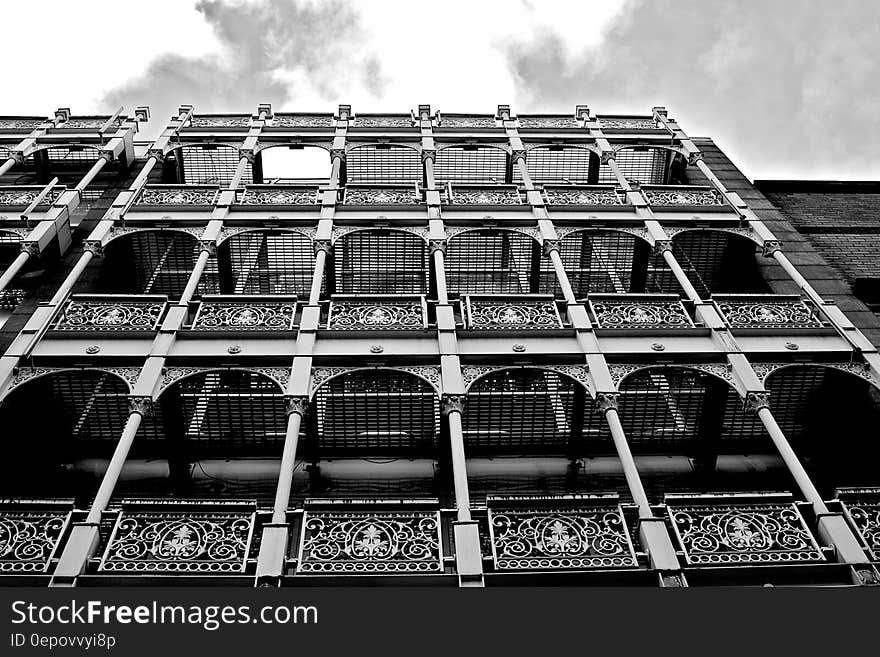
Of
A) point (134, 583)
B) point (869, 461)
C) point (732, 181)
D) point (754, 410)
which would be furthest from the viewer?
point (732, 181)

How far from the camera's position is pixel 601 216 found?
68.6 ft

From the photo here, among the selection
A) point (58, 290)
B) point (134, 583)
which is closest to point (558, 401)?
point (134, 583)

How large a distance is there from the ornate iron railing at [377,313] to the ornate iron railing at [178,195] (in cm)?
610

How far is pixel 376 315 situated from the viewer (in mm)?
17125

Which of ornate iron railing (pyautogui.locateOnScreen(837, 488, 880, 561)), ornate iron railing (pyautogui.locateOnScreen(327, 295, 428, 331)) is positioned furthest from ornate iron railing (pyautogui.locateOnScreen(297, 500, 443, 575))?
ornate iron railing (pyautogui.locateOnScreen(837, 488, 880, 561))

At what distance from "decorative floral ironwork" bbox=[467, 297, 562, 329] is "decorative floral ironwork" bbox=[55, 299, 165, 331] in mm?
6566

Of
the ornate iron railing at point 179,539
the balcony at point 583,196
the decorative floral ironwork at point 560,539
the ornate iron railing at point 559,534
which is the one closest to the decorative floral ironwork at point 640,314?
the balcony at point 583,196

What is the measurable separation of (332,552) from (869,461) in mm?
11296

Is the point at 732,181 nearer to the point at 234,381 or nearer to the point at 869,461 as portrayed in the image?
the point at 869,461

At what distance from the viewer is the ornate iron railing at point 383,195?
21.3 meters

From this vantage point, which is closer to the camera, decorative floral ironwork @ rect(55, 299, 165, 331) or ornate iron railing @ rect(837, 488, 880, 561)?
ornate iron railing @ rect(837, 488, 880, 561)

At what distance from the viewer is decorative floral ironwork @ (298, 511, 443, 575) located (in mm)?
11952

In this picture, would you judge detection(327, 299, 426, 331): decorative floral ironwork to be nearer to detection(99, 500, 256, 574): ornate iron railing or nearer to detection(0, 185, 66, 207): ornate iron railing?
detection(99, 500, 256, 574): ornate iron railing

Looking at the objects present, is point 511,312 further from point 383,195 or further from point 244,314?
point 383,195
